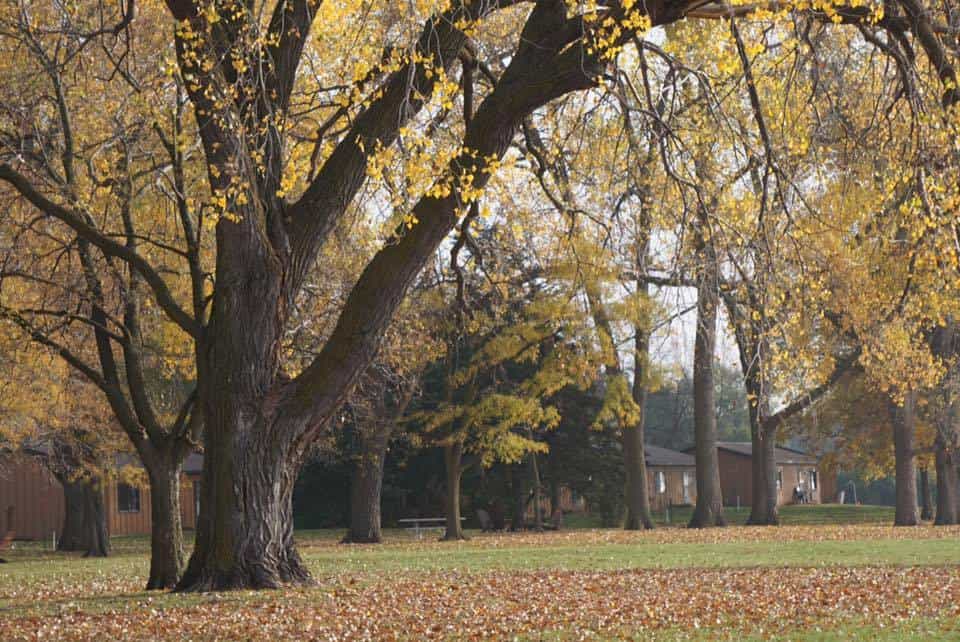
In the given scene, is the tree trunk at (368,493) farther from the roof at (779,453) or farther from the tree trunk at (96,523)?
the roof at (779,453)

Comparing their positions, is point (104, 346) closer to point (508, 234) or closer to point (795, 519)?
point (508, 234)

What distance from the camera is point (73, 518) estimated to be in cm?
3928

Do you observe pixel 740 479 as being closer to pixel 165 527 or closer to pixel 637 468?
pixel 637 468

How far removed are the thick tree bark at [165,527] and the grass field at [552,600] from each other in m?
0.59

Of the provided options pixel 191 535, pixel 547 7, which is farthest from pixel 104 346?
pixel 191 535

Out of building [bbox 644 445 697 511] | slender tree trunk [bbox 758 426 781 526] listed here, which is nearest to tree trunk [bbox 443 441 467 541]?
slender tree trunk [bbox 758 426 781 526]

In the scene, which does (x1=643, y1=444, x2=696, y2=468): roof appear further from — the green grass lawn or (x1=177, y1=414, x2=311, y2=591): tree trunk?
(x1=177, y1=414, x2=311, y2=591): tree trunk

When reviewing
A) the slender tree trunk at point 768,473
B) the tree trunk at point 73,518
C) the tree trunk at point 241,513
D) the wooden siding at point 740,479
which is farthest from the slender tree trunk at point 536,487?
the tree trunk at point 241,513

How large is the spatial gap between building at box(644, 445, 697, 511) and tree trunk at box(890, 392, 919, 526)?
23.9m

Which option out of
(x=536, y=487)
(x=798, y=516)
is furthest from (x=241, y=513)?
(x=798, y=516)

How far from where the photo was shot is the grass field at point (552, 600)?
10.4m

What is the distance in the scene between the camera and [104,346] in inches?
708

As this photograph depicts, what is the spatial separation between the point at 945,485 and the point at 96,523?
2639cm

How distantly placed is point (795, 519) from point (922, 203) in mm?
39420
